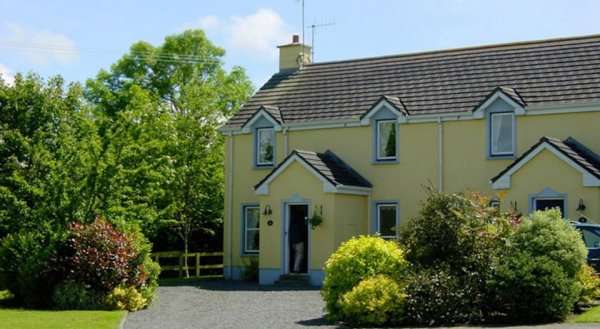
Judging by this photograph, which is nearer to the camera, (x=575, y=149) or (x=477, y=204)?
(x=477, y=204)

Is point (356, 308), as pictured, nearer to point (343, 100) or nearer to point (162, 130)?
point (343, 100)

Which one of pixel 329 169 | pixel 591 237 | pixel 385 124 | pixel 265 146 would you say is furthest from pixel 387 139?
pixel 591 237

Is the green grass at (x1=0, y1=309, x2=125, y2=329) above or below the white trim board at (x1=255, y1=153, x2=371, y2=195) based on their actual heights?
below

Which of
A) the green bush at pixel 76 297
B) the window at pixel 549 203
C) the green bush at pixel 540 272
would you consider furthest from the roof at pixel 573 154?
the green bush at pixel 76 297

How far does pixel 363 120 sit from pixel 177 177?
33.4ft

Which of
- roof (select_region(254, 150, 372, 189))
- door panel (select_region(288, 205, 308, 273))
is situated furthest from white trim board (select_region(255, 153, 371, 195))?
door panel (select_region(288, 205, 308, 273))

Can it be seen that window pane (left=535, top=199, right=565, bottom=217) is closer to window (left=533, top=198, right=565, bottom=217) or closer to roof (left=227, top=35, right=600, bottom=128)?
window (left=533, top=198, right=565, bottom=217)

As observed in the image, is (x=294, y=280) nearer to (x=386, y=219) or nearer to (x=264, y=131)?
(x=386, y=219)

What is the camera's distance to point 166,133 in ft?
133

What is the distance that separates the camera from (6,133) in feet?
92.3

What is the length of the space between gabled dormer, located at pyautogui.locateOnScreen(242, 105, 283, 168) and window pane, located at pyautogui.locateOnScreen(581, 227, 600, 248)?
13.9m

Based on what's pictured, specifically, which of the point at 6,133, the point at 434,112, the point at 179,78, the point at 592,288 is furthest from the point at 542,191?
the point at 179,78

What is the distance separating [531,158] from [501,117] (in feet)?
9.14

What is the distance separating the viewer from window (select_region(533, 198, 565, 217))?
28058 millimetres
